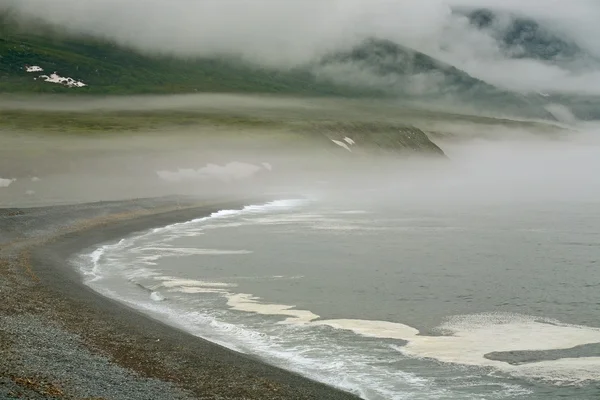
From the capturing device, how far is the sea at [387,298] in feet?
74.1

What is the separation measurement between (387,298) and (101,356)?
16135 mm

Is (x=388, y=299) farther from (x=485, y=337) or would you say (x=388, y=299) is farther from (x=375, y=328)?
(x=485, y=337)

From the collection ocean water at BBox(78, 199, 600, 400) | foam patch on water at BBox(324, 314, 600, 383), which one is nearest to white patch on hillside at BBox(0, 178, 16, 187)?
ocean water at BBox(78, 199, 600, 400)

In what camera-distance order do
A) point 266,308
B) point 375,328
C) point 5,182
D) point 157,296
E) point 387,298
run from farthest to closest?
point 5,182, point 387,298, point 157,296, point 266,308, point 375,328

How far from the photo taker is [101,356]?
2205 cm

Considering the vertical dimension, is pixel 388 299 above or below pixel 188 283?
above

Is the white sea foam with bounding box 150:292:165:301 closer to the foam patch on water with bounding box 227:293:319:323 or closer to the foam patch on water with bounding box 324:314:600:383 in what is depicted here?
the foam patch on water with bounding box 227:293:319:323

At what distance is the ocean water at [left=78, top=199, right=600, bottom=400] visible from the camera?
22.6 m

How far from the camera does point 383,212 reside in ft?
291

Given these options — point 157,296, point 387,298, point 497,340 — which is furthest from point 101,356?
point 387,298

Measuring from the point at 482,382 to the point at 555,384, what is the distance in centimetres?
197

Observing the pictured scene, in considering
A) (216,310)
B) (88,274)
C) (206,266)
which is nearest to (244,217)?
(206,266)

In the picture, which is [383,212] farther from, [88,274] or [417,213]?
[88,274]

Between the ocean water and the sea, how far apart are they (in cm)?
8
